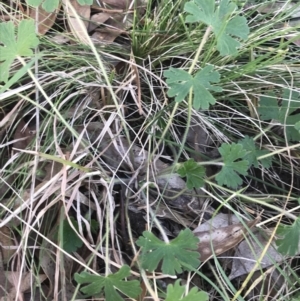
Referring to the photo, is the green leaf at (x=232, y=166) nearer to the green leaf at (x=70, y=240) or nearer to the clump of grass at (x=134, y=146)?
the clump of grass at (x=134, y=146)

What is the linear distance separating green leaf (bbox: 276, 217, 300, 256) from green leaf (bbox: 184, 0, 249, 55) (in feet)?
1.36

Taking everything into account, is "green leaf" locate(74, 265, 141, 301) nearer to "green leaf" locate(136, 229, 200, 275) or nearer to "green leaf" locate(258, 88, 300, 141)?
"green leaf" locate(136, 229, 200, 275)

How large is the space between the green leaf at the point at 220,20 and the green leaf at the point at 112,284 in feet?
1.76

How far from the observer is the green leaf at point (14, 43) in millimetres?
1020

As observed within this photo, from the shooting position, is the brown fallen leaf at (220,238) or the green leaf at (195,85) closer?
the green leaf at (195,85)

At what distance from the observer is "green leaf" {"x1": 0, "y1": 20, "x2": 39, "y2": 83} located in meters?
1.02

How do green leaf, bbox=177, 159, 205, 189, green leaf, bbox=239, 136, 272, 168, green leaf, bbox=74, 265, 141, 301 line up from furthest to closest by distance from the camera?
green leaf, bbox=239, 136, 272, 168 → green leaf, bbox=177, 159, 205, 189 → green leaf, bbox=74, 265, 141, 301

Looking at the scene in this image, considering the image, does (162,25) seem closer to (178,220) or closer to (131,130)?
(131,130)

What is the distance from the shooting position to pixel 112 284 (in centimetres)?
102

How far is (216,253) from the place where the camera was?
1.19 metres

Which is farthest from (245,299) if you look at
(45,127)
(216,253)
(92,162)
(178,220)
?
(45,127)

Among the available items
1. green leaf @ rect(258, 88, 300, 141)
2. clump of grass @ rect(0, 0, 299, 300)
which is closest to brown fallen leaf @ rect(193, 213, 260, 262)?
clump of grass @ rect(0, 0, 299, 300)

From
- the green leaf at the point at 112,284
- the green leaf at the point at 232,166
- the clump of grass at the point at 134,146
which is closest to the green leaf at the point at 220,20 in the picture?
the clump of grass at the point at 134,146

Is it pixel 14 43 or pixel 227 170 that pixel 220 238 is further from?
pixel 14 43
